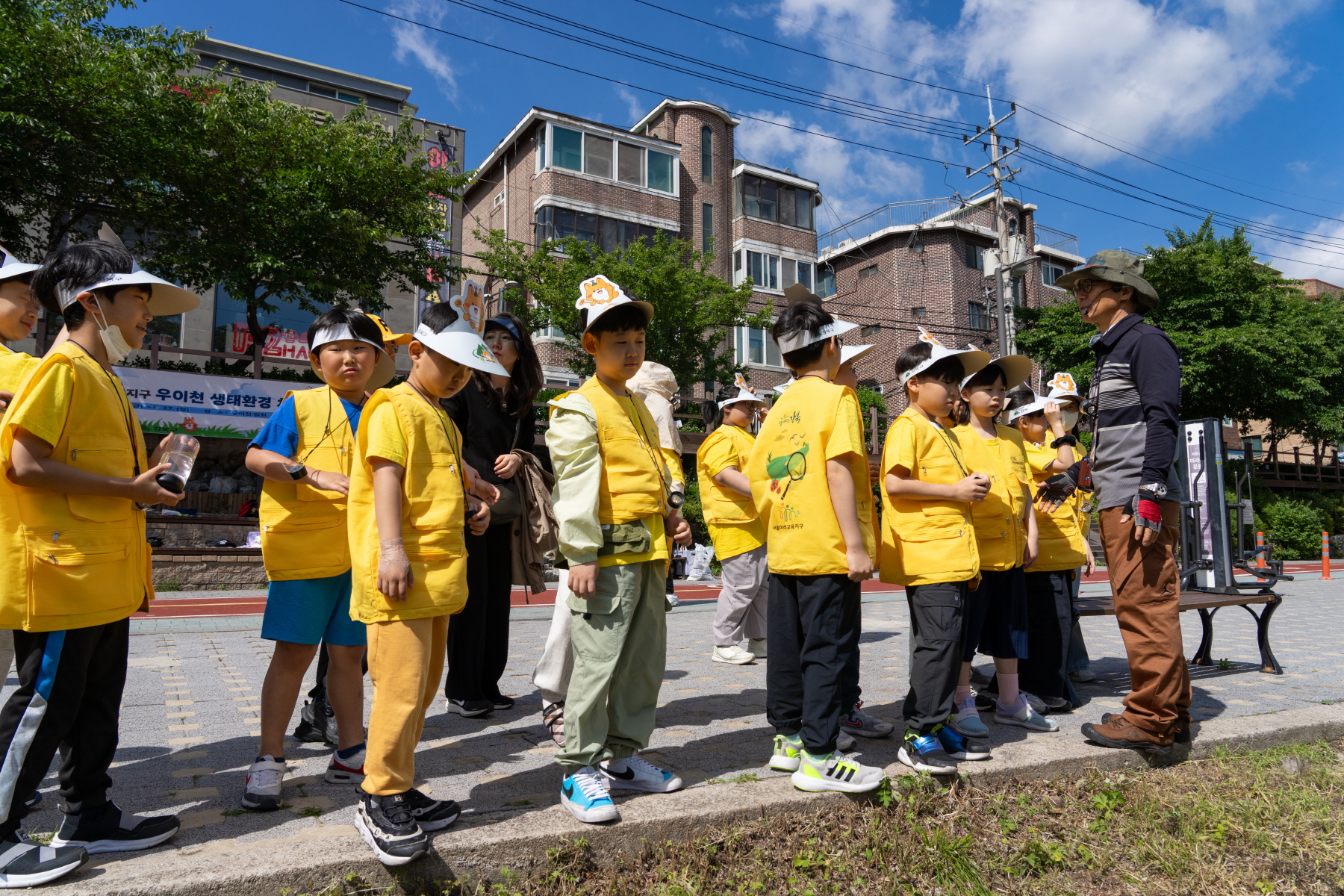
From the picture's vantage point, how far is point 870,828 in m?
2.94

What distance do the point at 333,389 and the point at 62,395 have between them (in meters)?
1.15

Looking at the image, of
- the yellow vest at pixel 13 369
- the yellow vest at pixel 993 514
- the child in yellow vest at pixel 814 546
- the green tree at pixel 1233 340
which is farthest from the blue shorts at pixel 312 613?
the green tree at pixel 1233 340

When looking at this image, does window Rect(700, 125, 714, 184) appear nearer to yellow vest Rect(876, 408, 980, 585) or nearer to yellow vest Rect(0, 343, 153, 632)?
yellow vest Rect(876, 408, 980, 585)

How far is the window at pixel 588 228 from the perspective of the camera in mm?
27078

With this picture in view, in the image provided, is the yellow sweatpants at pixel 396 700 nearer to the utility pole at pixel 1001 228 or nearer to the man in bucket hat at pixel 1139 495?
the man in bucket hat at pixel 1139 495

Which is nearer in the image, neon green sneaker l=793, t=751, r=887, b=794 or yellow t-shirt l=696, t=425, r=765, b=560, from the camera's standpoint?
neon green sneaker l=793, t=751, r=887, b=794

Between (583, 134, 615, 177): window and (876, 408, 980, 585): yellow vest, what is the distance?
26.1m

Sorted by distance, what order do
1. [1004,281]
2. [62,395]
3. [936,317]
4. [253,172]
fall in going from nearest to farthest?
[62,395] → [253,172] → [1004,281] → [936,317]

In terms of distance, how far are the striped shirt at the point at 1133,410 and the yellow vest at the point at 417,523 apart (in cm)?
300

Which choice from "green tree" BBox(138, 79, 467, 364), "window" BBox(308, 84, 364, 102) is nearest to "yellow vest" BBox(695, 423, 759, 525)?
"green tree" BBox(138, 79, 467, 364)

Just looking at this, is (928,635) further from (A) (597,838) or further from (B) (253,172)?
(B) (253,172)

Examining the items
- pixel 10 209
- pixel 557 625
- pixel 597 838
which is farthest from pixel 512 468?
pixel 10 209

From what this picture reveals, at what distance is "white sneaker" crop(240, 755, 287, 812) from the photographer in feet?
9.45

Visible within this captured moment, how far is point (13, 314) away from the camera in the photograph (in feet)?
10.7
